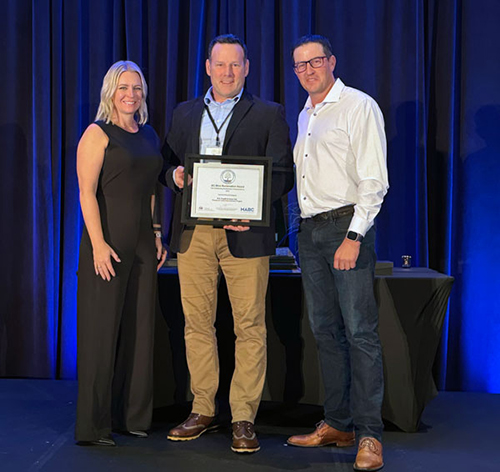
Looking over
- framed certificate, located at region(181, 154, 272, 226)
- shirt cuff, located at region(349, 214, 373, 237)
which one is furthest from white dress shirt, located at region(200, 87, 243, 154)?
shirt cuff, located at region(349, 214, 373, 237)

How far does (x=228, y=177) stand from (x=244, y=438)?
1.09 m

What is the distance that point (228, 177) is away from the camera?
2.65 metres

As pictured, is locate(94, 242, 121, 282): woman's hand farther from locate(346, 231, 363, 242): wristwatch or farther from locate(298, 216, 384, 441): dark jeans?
locate(346, 231, 363, 242): wristwatch

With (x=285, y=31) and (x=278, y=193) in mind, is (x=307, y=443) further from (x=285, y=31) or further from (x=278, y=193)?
(x=285, y=31)

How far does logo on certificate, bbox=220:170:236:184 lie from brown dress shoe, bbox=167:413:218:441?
3.50ft

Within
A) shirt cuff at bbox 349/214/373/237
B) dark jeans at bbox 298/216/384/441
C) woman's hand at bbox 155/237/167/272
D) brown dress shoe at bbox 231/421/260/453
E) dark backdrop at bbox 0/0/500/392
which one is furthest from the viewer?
dark backdrop at bbox 0/0/500/392

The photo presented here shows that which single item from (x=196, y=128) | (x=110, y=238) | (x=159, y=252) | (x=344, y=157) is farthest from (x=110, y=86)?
(x=344, y=157)

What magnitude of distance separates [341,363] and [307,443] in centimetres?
38

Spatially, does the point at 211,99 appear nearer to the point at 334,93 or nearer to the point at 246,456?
the point at 334,93

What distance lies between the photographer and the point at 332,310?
2.76 meters

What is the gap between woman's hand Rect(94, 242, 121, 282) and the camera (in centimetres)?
275

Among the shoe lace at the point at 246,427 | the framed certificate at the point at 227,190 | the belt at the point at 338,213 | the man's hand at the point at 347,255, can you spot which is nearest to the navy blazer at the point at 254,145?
the framed certificate at the point at 227,190

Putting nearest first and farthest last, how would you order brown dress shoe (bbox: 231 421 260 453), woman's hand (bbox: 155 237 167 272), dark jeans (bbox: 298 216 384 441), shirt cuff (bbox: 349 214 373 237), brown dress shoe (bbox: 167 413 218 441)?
1. shirt cuff (bbox: 349 214 373 237)
2. dark jeans (bbox: 298 216 384 441)
3. brown dress shoe (bbox: 231 421 260 453)
4. brown dress shoe (bbox: 167 413 218 441)
5. woman's hand (bbox: 155 237 167 272)

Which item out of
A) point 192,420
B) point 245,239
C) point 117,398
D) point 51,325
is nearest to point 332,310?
point 245,239
